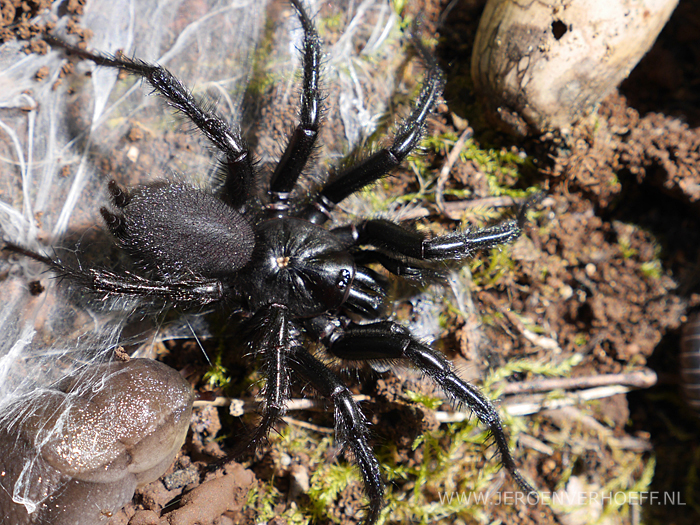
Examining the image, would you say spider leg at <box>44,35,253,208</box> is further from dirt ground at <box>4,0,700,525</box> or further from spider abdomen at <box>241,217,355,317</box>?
dirt ground at <box>4,0,700,525</box>

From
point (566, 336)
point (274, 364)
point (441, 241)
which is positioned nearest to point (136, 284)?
point (274, 364)

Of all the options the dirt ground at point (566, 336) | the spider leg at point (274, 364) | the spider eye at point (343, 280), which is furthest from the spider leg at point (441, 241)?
the spider leg at point (274, 364)

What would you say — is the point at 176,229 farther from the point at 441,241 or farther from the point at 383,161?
the point at 441,241

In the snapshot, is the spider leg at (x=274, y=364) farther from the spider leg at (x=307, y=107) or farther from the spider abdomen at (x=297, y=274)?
the spider leg at (x=307, y=107)

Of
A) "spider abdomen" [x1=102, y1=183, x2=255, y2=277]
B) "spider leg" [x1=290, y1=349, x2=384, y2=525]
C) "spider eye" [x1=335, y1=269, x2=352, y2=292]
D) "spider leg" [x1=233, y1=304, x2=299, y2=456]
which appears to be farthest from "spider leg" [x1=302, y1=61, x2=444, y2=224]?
"spider leg" [x1=290, y1=349, x2=384, y2=525]

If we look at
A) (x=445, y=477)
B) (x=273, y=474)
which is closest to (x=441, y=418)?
(x=445, y=477)

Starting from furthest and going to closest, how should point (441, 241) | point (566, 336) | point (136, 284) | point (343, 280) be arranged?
1. point (566, 336)
2. point (343, 280)
3. point (441, 241)
4. point (136, 284)
